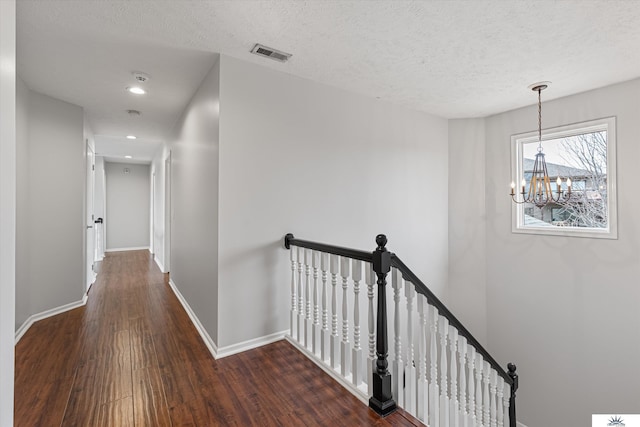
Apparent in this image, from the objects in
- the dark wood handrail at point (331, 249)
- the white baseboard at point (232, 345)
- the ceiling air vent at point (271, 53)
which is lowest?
the white baseboard at point (232, 345)

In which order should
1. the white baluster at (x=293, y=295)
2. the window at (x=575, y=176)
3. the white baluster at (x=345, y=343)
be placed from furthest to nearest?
the window at (x=575, y=176)
the white baluster at (x=293, y=295)
the white baluster at (x=345, y=343)

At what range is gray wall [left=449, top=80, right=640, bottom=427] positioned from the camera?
10.1 feet

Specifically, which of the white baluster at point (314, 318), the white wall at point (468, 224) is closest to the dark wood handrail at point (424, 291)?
the white baluster at point (314, 318)

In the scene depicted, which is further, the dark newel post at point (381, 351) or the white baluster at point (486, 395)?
the white baluster at point (486, 395)

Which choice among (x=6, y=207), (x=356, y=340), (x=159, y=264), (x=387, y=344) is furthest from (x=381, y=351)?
(x=159, y=264)

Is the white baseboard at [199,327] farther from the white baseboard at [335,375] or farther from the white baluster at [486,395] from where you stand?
the white baluster at [486,395]

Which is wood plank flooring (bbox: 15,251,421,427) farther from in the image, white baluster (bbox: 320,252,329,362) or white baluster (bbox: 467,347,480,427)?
white baluster (bbox: 467,347,480,427)

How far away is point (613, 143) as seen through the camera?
321 centimetres

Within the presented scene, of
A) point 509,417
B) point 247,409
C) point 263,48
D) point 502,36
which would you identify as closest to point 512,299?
point 509,417

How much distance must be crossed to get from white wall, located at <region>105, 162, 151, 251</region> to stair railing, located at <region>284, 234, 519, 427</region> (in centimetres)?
735

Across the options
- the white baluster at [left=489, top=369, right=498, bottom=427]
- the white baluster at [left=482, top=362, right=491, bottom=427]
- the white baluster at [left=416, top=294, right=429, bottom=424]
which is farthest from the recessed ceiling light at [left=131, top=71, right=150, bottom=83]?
the white baluster at [left=489, top=369, right=498, bottom=427]

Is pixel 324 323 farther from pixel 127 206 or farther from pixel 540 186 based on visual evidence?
pixel 127 206

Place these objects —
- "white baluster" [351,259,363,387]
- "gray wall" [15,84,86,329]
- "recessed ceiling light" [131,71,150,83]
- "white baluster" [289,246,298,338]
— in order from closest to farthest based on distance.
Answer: "white baluster" [351,259,363,387], "white baluster" [289,246,298,338], "recessed ceiling light" [131,71,150,83], "gray wall" [15,84,86,329]

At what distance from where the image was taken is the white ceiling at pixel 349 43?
6.31 ft
